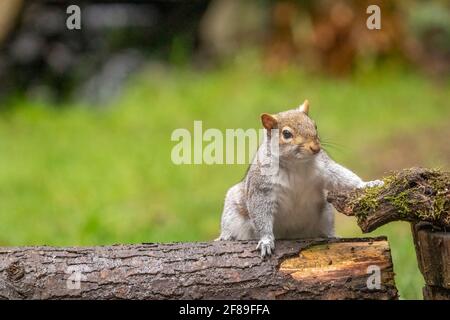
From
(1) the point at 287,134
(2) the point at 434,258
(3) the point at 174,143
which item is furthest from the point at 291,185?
(3) the point at 174,143

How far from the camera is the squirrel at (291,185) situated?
4320mm

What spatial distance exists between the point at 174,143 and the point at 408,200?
21.1ft

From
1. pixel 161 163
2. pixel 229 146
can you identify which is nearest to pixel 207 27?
pixel 161 163

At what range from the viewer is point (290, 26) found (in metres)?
12.7

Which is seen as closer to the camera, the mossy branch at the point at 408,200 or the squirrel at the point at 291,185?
the mossy branch at the point at 408,200

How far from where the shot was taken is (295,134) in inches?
170

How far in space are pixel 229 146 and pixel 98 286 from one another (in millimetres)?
4540

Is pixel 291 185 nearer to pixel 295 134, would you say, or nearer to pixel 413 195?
pixel 295 134

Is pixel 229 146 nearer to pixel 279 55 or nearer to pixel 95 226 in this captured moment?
pixel 95 226

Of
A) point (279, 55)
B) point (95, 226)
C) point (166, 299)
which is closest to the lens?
point (166, 299)

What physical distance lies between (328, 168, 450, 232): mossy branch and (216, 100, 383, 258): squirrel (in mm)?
236

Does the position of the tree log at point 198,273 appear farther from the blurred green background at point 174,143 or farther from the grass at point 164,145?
the grass at point 164,145

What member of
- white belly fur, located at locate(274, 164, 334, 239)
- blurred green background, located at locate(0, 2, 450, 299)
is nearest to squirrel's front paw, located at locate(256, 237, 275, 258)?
white belly fur, located at locate(274, 164, 334, 239)

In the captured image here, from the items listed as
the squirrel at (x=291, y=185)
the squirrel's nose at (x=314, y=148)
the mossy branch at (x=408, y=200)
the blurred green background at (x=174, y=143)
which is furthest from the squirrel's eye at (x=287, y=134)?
the blurred green background at (x=174, y=143)
